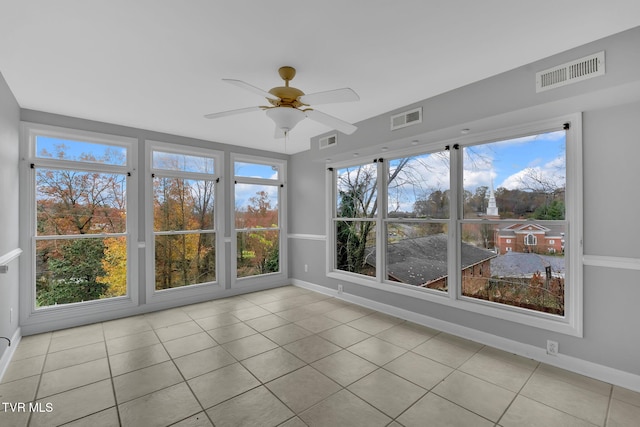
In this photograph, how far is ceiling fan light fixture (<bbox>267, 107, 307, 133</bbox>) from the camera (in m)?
2.31

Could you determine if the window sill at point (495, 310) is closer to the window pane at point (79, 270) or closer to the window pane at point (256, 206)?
the window pane at point (256, 206)

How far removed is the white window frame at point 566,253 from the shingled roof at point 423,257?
0.11 metres

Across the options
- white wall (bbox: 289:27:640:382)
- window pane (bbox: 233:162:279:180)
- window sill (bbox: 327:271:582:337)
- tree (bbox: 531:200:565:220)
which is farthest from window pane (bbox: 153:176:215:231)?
tree (bbox: 531:200:565:220)

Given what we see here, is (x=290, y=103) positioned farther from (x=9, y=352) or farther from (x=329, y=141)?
(x=9, y=352)

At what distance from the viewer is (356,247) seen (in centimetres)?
461

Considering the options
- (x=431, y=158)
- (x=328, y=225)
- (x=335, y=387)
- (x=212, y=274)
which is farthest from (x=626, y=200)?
(x=212, y=274)

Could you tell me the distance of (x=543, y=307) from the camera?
2713 millimetres

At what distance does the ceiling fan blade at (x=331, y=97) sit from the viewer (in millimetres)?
2047

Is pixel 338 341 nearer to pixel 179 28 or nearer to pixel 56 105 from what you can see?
pixel 179 28

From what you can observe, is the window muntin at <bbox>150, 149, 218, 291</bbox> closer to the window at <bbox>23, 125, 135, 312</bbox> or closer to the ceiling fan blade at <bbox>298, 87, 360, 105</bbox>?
the window at <bbox>23, 125, 135, 312</bbox>

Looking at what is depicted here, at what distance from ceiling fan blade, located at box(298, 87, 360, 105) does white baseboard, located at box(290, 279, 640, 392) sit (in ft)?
8.90

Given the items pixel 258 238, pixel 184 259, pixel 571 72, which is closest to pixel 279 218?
pixel 258 238

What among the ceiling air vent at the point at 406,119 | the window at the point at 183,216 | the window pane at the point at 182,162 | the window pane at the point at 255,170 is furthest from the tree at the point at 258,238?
the ceiling air vent at the point at 406,119

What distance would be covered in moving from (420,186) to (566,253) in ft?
5.34
